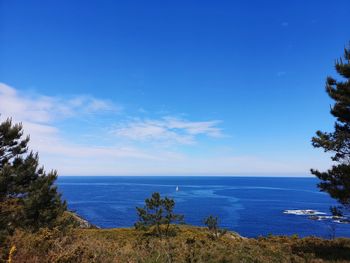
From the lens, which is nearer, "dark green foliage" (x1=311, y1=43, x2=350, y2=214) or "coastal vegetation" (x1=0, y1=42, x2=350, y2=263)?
"coastal vegetation" (x1=0, y1=42, x2=350, y2=263)

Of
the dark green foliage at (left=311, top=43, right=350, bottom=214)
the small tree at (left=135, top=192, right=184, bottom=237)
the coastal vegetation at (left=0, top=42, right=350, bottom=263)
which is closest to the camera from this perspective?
the coastal vegetation at (left=0, top=42, right=350, bottom=263)

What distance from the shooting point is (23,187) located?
81.1ft

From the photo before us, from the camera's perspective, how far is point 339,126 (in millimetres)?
18281

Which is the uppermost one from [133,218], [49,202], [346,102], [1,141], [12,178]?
[346,102]

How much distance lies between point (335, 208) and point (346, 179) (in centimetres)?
203

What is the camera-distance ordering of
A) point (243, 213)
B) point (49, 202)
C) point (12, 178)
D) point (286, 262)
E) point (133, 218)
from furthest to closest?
point (243, 213) → point (133, 218) → point (49, 202) → point (12, 178) → point (286, 262)

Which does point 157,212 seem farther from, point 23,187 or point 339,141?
point 339,141

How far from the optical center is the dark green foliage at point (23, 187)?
2239cm

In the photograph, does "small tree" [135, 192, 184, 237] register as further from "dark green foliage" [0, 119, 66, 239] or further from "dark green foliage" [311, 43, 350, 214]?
"dark green foliage" [311, 43, 350, 214]

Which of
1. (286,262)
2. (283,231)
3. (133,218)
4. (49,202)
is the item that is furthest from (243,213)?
(286,262)

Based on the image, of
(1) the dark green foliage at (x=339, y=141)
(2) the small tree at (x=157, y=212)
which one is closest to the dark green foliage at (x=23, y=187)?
(2) the small tree at (x=157, y=212)

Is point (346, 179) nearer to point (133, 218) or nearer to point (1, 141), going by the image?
point (1, 141)

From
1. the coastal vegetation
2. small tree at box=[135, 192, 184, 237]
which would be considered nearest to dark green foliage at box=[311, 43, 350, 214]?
the coastal vegetation

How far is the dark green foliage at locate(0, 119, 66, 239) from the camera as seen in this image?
22391mm
